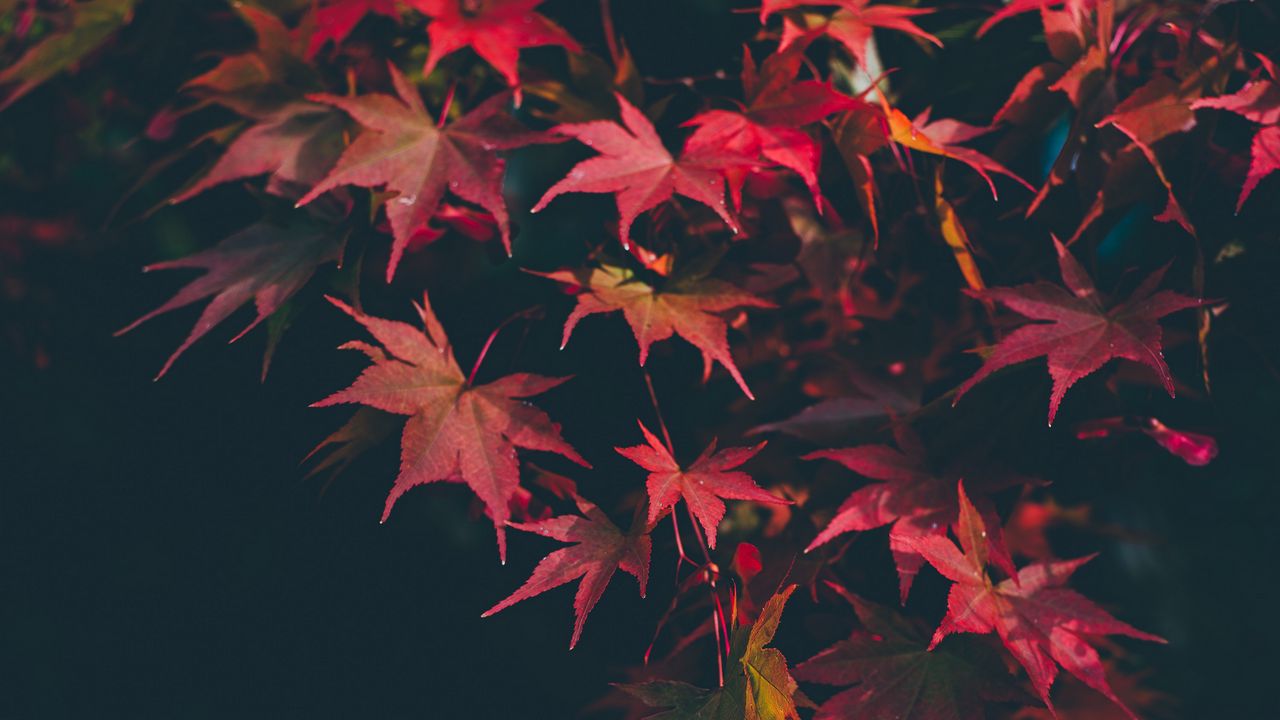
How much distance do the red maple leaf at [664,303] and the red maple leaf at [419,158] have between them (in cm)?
9

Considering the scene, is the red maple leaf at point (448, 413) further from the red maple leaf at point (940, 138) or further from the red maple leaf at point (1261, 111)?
the red maple leaf at point (1261, 111)

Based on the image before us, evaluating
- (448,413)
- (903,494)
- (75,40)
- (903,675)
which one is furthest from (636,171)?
(75,40)

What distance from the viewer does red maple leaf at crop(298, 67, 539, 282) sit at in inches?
28.1

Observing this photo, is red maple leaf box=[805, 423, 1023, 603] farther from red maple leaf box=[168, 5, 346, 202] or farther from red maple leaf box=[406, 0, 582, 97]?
red maple leaf box=[168, 5, 346, 202]

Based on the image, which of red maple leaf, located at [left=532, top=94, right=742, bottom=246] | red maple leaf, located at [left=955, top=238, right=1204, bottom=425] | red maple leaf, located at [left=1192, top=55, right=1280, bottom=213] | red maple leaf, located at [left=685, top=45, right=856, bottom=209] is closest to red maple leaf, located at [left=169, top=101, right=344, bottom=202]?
red maple leaf, located at [left=532, top=94, right=742, bottom=246]

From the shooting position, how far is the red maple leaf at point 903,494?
28.2 inches

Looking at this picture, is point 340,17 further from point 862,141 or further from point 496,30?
point 862,141

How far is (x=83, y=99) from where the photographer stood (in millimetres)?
1080

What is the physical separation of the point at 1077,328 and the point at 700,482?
0.34 m

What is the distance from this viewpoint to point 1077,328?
0.70 metres

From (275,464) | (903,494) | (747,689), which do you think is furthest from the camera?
(275,464)

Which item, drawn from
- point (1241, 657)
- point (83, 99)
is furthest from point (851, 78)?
point (1241, 657)

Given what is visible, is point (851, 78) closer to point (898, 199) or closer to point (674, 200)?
point (898, 199)

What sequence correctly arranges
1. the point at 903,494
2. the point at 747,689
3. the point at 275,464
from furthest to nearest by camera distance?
the point at 275,464
the point at 903,494
the point at 747,689
